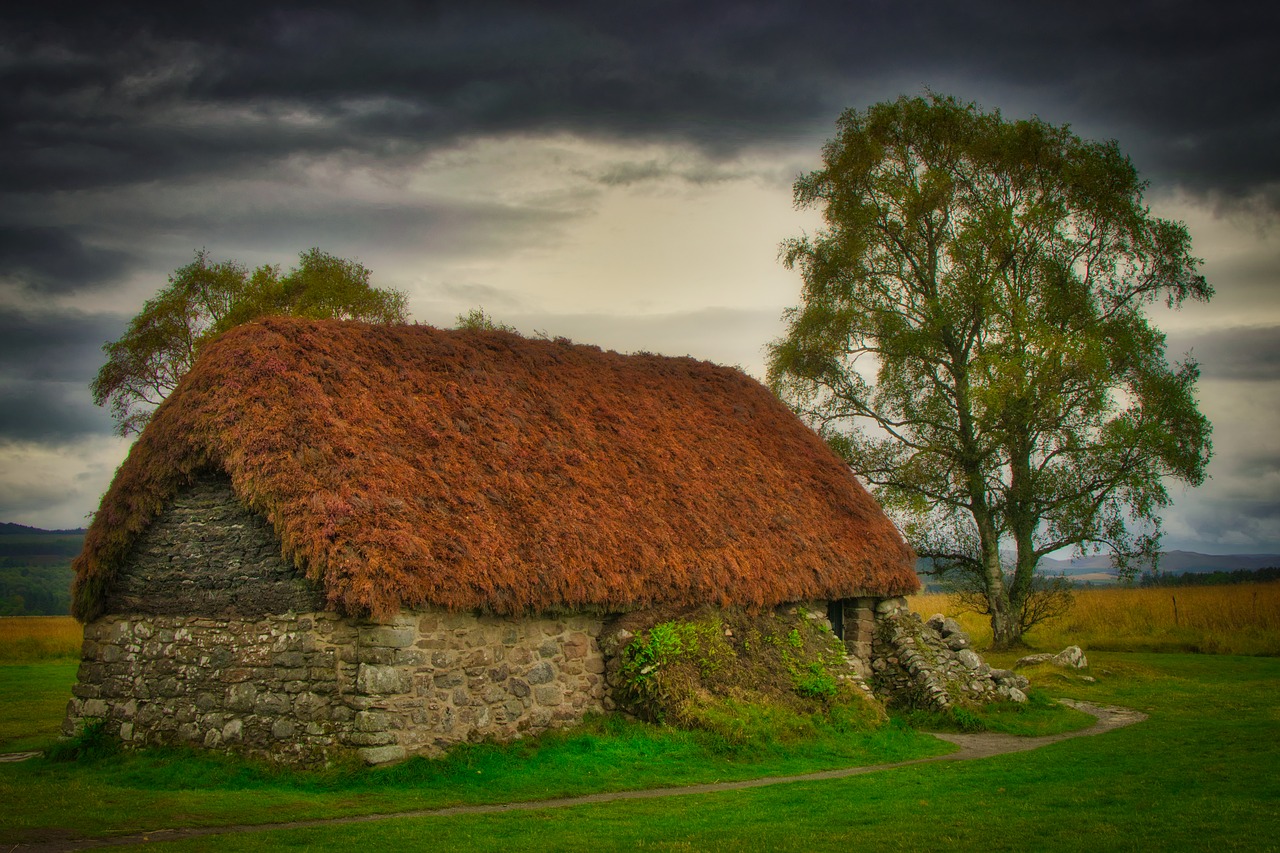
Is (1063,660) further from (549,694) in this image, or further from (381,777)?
(381,777)

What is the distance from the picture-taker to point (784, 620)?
56.1 ft

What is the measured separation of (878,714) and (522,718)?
6.87 metres

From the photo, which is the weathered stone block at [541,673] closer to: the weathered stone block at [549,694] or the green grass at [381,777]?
the weathered stone block at [549,694]

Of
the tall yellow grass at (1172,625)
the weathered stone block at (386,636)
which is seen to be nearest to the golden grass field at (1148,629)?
the tall yellow grass at (1172,625)

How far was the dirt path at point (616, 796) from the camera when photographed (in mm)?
8891

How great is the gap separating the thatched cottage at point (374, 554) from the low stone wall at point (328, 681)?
0.03 metres

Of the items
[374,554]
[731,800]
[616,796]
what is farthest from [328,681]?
[731,800]

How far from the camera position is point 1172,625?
30.7m

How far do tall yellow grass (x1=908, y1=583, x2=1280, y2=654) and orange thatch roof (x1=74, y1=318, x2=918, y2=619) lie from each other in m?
13.6

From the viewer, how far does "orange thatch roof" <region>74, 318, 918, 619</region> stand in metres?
12.5

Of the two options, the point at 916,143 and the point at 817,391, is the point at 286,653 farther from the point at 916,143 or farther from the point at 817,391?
the point at 916,143

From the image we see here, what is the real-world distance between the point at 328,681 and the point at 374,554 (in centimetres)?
172

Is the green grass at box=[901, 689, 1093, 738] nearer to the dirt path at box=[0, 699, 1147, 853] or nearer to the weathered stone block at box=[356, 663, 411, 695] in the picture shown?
the dirt path at box=[0, 699, 1147, 853]

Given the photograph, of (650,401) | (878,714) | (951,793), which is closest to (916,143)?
(650,401)
